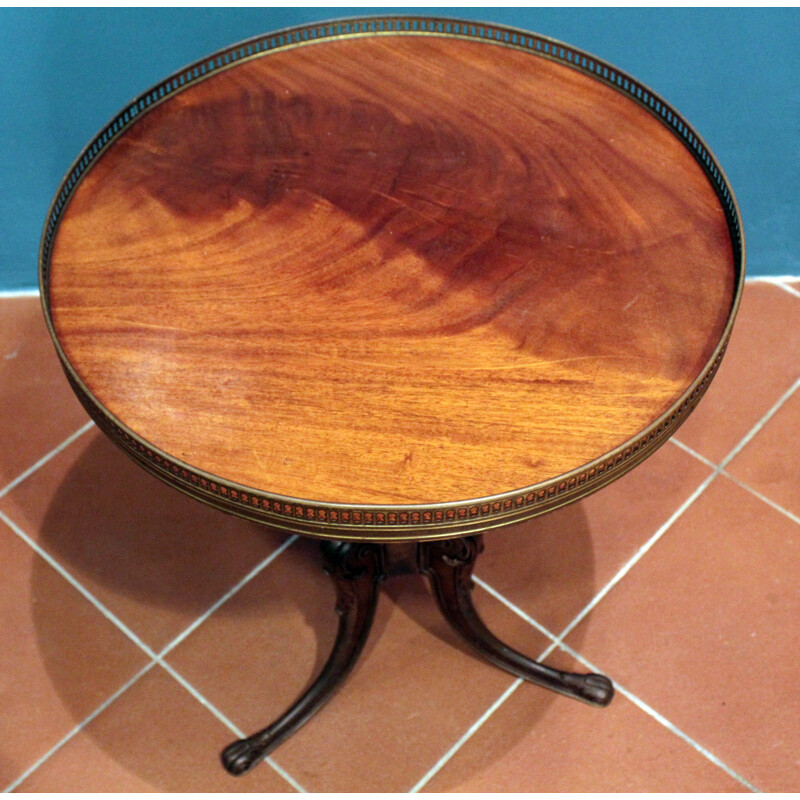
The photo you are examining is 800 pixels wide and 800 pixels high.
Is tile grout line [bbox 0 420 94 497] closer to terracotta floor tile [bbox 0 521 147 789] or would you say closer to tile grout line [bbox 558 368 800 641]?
terracotta floor tile [bbox 0 521 147 789]

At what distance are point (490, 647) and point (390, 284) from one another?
684mm

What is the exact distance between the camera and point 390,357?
117 cm

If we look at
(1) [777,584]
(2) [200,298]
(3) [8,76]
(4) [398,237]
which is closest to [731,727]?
(1) [777,584]

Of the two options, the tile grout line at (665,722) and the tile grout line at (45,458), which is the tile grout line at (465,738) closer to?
the tile grout line at (665,722)

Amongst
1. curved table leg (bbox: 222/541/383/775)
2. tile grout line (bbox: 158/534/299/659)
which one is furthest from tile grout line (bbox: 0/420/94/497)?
curved table leg (bbox: 222/541/383/775)

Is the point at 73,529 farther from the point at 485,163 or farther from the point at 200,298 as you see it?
the point at 485,163

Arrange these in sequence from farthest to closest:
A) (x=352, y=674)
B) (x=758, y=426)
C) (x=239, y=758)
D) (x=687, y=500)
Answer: (x=758, y=426), (x=687, y=500), (x=352, y=674), (x=239, y=758)

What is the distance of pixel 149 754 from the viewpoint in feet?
5.35

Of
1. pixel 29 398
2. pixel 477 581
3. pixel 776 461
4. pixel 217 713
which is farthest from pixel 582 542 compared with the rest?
pixel 29 398

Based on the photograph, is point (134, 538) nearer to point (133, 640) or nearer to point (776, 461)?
point (133, 640)

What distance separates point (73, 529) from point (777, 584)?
1227 mm

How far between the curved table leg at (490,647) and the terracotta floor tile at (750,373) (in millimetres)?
555

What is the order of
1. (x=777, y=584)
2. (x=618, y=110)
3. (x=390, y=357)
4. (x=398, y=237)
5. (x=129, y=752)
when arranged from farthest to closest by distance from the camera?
(x=777, y=584)
(x=129, y=752)
(x=618, y=110)
(x=398, y=237)
(x=390, y=357)

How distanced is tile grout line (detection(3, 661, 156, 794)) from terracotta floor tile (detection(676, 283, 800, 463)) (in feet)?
3.52
